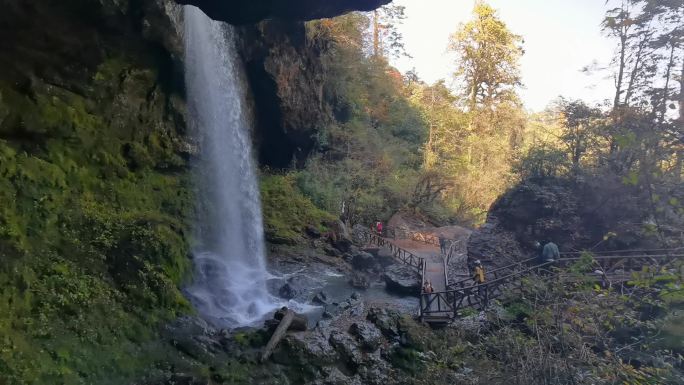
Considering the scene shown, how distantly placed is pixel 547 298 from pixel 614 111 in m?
12.4

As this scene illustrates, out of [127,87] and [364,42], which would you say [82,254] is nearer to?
[127,87]

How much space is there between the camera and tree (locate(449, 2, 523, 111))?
33281 mm

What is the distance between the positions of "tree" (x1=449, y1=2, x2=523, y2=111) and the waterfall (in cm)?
2129

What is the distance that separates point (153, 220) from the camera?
39.1 feet

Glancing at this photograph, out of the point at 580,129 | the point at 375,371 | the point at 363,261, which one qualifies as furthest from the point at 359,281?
the point at 580,129

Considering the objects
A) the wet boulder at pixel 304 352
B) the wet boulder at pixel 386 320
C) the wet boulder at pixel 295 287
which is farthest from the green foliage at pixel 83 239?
the wet boulder at pixel 386 320

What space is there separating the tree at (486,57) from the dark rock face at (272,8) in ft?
73.5

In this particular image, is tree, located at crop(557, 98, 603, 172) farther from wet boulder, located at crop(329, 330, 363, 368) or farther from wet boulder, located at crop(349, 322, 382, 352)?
wet boulder, located at crop(329, 330, 363, 368)

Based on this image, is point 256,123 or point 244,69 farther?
point 256,123

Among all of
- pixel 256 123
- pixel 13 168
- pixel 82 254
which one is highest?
pixel 256 123

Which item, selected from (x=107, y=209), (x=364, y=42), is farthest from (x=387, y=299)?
(x=364, y=42)

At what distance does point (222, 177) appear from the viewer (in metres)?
16.9

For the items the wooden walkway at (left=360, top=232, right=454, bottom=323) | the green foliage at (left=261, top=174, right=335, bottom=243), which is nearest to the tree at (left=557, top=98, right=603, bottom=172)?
the wooden walkway at (left=360, top=232, right=454, bottom=323)

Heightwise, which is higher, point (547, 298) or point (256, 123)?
point (256, 123)
